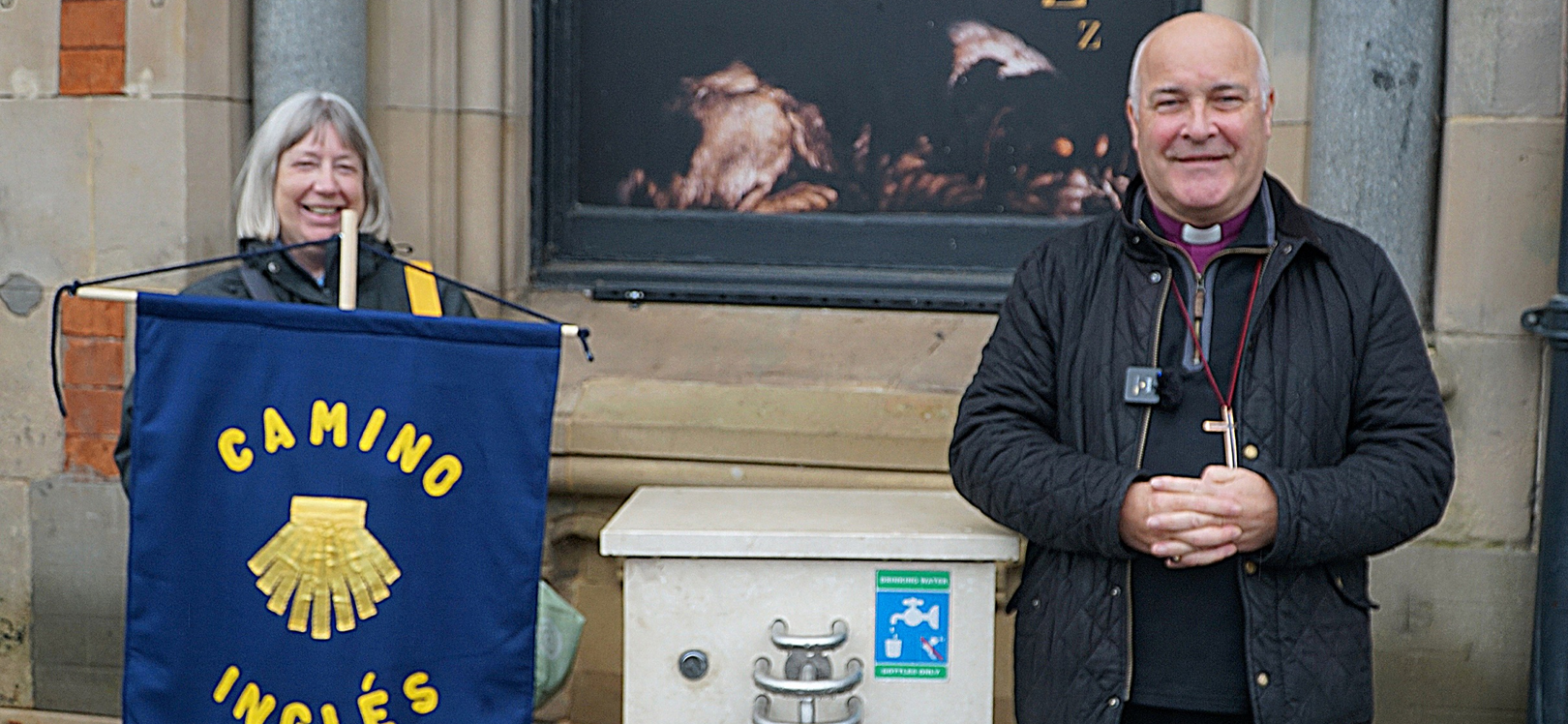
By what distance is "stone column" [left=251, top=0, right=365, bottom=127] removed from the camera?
12.3ft

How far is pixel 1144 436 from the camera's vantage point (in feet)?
7.03

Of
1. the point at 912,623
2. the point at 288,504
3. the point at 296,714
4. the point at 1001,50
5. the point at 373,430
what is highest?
the point at 1001,50

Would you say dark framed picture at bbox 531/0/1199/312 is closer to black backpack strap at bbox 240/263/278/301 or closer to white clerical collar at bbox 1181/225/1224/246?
black backpack strap at bbox 240/263/278/301

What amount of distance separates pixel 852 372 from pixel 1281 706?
1.92 meters

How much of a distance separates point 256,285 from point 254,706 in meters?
0.71

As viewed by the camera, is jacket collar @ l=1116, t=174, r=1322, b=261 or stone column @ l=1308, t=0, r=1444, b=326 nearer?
jacket collar @ l=1116, t=174, r=1322, b=261

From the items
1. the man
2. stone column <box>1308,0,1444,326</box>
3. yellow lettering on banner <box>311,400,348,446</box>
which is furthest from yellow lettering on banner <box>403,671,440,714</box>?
stone column <box>1308,0,1444,326</box>

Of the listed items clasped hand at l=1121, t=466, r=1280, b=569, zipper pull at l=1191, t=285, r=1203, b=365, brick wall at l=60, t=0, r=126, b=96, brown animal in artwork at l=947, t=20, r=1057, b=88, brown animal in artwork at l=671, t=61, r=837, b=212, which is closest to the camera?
clasped hand at l=1121, t=466, r=1280, b=569

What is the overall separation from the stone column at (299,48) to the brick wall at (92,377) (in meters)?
0.55

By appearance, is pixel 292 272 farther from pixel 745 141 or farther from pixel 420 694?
pixel 745 141

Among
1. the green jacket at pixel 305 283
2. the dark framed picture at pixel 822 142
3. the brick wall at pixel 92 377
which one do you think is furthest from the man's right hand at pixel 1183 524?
the brick wall at pixel 92 377

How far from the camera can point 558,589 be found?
4031 millimetres

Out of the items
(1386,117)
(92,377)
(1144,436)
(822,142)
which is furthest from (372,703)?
(1386,117)

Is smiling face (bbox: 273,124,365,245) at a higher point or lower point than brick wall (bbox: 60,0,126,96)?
lower
